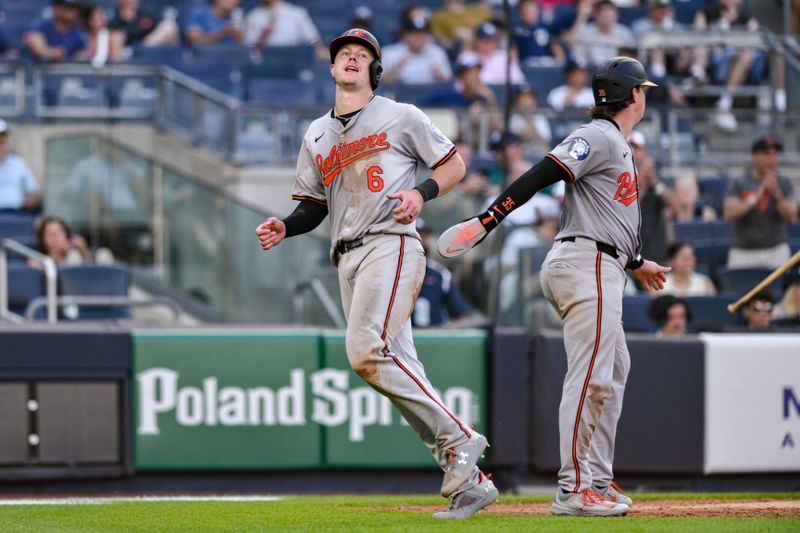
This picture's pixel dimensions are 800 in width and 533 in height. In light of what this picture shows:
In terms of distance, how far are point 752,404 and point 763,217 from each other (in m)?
2.04

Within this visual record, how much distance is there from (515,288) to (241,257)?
2551 mm

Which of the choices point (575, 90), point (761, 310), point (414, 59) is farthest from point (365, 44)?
point (414, 59)

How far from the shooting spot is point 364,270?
5.92 metres

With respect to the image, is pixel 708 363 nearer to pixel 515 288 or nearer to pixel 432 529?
pixel 515 288

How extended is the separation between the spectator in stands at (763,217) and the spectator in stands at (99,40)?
22.0 feet

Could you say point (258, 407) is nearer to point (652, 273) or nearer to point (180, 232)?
point (180, 232)

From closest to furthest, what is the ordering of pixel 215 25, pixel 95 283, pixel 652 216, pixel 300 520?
pixel 300 520
pixel 95 283
pixel 652 216
pixel 215 25

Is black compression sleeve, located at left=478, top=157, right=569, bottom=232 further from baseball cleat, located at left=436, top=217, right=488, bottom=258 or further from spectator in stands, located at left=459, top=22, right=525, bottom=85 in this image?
spectator in stands, located at left=459, top=22, right=525, bottom=85

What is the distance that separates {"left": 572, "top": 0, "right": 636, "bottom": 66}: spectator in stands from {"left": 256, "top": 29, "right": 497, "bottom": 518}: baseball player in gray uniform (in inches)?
335

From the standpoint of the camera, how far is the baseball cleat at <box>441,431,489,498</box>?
5.87m

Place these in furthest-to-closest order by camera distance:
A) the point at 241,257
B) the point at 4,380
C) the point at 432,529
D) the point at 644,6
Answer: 1. the point at 644,6
2. the point at 241,257
3. the point at 4,380
4. the point at 432,529

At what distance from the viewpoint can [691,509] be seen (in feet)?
21.6

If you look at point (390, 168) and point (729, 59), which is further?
point (729, 59)

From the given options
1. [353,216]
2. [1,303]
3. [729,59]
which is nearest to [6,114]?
[1,303]
